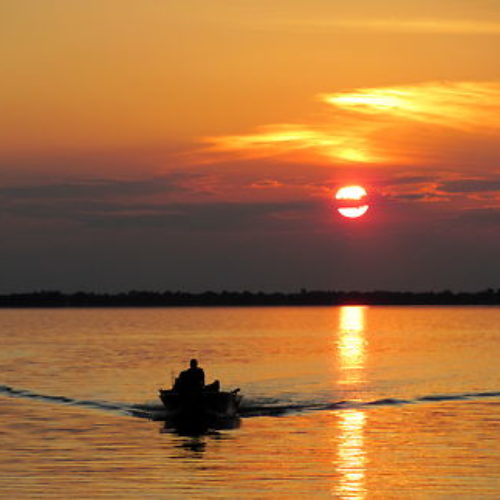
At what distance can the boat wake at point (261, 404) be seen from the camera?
171 feet

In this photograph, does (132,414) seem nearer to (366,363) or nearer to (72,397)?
(72,397)

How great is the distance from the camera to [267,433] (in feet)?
144

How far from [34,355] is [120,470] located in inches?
2702

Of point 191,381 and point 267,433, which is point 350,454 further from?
point 191,381

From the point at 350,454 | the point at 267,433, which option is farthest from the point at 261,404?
the point at 350,454

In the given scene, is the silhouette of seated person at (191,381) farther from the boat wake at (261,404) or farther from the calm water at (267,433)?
the boat wake at (261,404)

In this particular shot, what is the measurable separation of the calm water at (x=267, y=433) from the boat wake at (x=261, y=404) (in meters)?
0.08

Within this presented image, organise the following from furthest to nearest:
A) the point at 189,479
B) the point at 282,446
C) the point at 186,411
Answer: the point at 186,411 → the point at 282,446 → the point at 189,479

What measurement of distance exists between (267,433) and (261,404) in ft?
43.5

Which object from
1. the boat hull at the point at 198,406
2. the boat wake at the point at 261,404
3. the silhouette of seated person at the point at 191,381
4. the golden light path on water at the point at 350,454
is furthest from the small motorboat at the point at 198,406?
the golden light path on water at the point at 350,454

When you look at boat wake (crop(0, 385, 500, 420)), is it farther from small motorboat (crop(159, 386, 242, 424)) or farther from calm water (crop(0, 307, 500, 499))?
small motorboat (crop(159, 386, 242, 424))

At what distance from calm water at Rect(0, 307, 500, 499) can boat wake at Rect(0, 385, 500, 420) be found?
8 cm

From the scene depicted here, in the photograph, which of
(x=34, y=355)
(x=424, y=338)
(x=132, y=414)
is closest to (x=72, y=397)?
(x=132, y=414)

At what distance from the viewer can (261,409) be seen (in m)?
53.2
